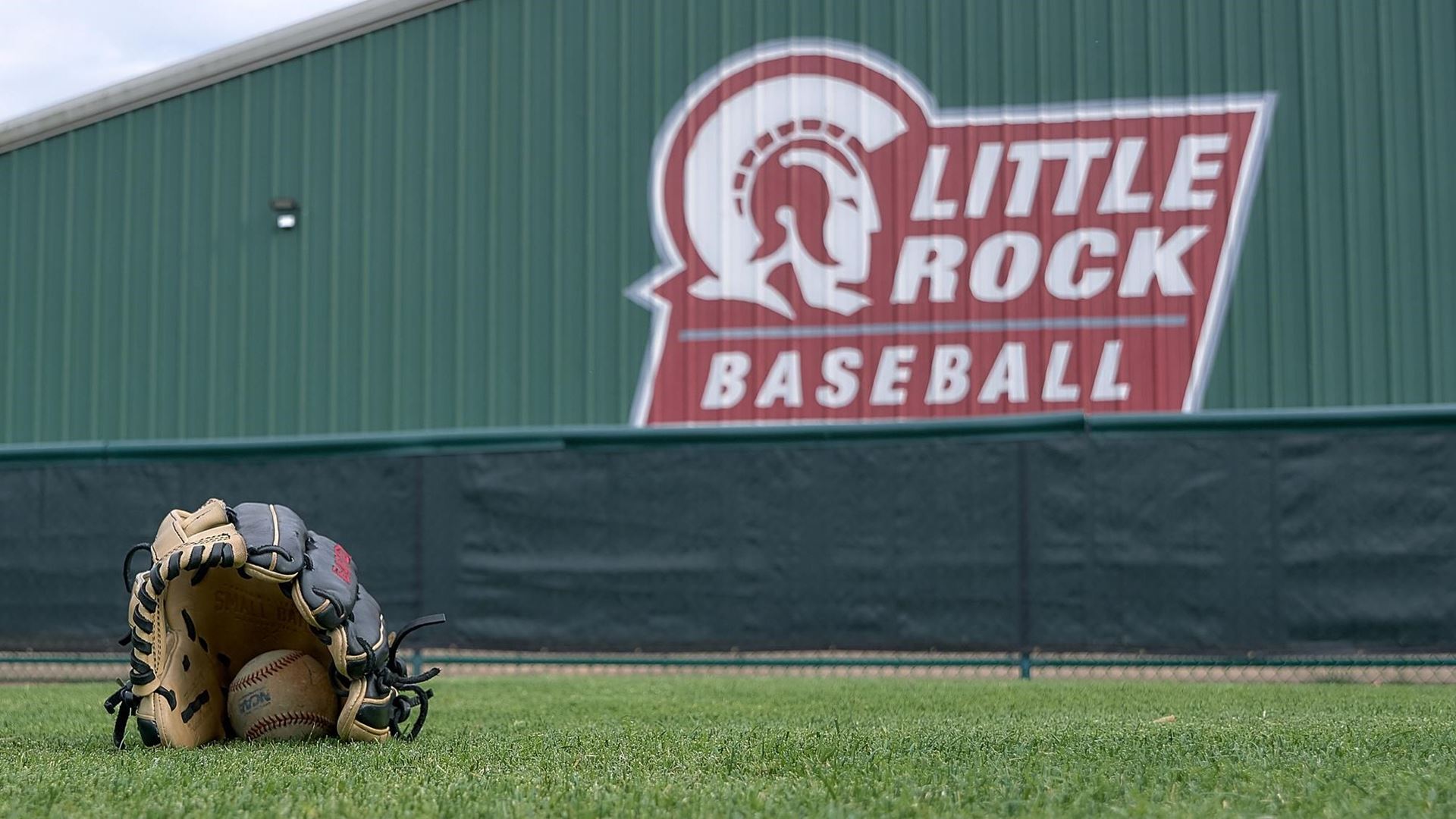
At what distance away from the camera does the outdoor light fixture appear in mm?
13125

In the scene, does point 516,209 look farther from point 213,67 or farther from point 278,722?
point 278,722

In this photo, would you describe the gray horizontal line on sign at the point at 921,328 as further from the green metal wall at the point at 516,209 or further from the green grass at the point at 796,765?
the green grass at the point at 796,765

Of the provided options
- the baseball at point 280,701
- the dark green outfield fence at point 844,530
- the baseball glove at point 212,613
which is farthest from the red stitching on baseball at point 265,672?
the dark green outfield fence at point 844,530

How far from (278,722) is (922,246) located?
8273mm

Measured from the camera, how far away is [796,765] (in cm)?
395

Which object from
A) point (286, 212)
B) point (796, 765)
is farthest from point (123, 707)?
point (286, 212)

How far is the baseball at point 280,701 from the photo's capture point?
495cm

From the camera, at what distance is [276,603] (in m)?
5.16

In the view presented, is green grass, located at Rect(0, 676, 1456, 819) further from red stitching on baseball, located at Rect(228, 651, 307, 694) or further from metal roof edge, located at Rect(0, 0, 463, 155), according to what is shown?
metal roof edge, located at Rect(0, 0, 463, 155)

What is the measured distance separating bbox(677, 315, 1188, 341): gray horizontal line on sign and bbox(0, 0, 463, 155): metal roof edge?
12.7 feet

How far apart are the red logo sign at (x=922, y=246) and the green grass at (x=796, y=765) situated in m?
5.55

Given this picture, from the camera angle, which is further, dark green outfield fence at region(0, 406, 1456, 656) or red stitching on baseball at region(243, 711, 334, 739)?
dark green outfield fence at region(0, 406, 1456, 656)

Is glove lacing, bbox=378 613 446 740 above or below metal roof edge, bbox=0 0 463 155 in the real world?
below

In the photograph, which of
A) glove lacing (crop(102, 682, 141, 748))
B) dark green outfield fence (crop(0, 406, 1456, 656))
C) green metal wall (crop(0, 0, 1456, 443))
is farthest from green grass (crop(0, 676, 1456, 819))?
green metal wall (crop(0, 0, 1456, 443))
